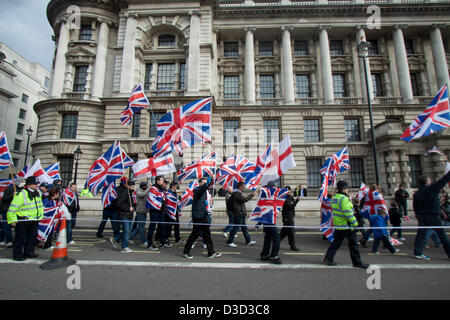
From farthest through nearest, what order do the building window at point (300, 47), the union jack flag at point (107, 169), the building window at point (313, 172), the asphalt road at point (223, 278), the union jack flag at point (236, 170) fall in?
the building window at point (300, 47) → the building window at point (313, 172) → the union jack flag at point (236, 170) → the union jack flag at point (107, 169) → the asphalt road at point (223, 278)

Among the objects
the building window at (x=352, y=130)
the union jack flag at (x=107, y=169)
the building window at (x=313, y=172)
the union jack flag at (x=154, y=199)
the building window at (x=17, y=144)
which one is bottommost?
the union jack flag at (x=154, y=199)

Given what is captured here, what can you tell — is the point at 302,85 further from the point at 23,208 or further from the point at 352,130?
the point at 23,208

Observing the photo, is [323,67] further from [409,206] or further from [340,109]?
[409,206]

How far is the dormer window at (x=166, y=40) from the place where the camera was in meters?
24.3

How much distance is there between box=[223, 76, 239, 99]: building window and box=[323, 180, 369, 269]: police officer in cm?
2107

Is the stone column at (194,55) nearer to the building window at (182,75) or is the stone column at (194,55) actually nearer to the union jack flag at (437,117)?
the building window at (182,75)

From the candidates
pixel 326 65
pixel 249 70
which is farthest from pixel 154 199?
pixel 326 65

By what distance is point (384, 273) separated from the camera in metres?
4.78

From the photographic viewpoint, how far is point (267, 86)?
997 inches

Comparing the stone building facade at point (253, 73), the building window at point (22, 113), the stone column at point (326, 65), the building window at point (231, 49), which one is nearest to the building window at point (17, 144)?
the building window at point (22, 113)

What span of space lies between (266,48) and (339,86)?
919 centimetres

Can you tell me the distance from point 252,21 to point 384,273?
88.0ft

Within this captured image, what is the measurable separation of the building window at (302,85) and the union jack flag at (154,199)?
21503mm
